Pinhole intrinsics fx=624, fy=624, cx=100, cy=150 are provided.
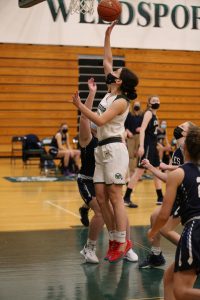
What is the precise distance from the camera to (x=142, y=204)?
35.4 ft

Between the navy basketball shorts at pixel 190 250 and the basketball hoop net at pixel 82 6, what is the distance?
6497mm

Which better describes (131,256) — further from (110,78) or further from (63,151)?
(63,151)

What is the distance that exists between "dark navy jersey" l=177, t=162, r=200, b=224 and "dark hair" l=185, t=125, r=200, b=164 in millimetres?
54

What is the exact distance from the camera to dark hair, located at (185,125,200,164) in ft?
13.7

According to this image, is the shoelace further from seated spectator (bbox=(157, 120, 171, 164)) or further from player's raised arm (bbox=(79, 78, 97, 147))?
seated spectator (bbox=(157, 120, 171, 164))

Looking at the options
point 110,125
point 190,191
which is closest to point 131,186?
point 110,125

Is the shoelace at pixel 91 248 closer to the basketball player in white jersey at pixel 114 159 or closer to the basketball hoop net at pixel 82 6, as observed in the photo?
the basketball player in white jersey at pixel 114 159

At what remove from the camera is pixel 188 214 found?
13.8 feet

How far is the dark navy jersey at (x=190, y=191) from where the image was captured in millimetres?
4164

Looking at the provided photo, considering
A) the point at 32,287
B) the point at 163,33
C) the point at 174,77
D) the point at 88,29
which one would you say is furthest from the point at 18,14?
the point at 174,77

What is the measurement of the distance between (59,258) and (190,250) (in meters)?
2.87

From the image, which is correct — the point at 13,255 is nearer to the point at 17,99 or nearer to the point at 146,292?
the point at 146,292

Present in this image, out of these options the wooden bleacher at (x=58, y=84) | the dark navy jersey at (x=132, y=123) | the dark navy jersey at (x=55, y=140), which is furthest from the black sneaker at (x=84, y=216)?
the wooden bleacher at (x=58, y=84)

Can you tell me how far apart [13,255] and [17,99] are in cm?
1186
